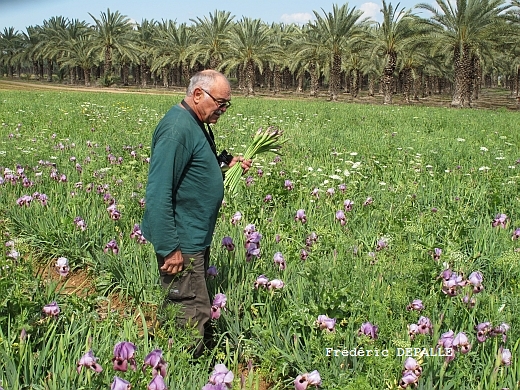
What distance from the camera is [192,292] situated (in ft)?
8.75

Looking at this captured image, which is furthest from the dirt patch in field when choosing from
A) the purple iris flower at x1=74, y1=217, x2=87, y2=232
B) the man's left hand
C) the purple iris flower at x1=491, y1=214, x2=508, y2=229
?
the man's left hand

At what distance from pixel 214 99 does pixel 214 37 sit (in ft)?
131

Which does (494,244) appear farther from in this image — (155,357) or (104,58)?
(104,58)

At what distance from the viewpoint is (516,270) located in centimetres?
325

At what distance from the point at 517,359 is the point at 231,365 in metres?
1.33

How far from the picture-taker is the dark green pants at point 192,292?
2652 millimetres

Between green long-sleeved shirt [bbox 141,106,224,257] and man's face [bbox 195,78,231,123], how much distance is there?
85 millimetres

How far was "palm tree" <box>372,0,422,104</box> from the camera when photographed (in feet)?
96.0

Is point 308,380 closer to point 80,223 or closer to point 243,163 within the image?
point 243,163

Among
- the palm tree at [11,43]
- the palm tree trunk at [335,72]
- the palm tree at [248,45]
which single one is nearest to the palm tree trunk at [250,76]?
the palm tree at [248,45]

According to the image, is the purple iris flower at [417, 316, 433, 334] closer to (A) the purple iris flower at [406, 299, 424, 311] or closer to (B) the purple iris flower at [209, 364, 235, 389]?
(A) the purple iris flower at [406, 299, 424, 311]

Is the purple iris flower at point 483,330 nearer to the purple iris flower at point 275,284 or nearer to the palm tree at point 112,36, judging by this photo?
the purple iris flower at point 275,284

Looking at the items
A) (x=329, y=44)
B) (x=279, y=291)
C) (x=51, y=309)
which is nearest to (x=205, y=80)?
(x=279, y=291)

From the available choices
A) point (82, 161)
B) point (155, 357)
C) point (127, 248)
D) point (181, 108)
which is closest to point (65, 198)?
point (127, 248)
